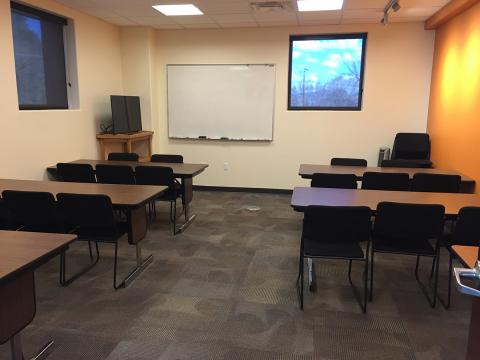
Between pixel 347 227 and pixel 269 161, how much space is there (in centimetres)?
394

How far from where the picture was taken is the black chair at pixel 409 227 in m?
2.66

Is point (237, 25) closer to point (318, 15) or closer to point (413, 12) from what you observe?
point (318, 15)

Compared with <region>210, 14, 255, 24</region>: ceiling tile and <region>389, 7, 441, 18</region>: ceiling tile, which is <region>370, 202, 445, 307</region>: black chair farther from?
<region>210, 14, 255, 24</region>: ceiling tile

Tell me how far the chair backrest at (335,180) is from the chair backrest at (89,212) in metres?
2.09

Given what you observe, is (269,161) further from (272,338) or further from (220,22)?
(272,338)

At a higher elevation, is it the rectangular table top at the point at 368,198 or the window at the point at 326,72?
the window at the point at 326,72

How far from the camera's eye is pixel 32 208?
3.02 meters

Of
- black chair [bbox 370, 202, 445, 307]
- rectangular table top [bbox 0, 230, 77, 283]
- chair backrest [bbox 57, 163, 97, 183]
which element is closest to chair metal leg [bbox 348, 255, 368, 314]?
black chair [bbox 370, 202, 445, 307]

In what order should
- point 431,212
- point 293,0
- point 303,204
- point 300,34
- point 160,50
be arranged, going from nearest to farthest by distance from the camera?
point 431,212 → point 303,204 → point 293,0 → point 300,34 → point 160,50

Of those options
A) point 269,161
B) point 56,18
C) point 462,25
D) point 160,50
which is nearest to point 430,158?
point 462,25

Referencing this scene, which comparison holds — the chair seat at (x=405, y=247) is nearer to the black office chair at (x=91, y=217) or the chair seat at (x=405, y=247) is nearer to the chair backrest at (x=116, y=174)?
the black office chair at (x=91, y=217)

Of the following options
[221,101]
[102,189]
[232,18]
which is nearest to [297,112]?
[221,101]

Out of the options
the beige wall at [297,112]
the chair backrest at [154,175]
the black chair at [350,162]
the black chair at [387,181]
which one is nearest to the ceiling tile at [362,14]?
the beige wall at [297,112]

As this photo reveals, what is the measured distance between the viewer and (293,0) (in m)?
4.65
